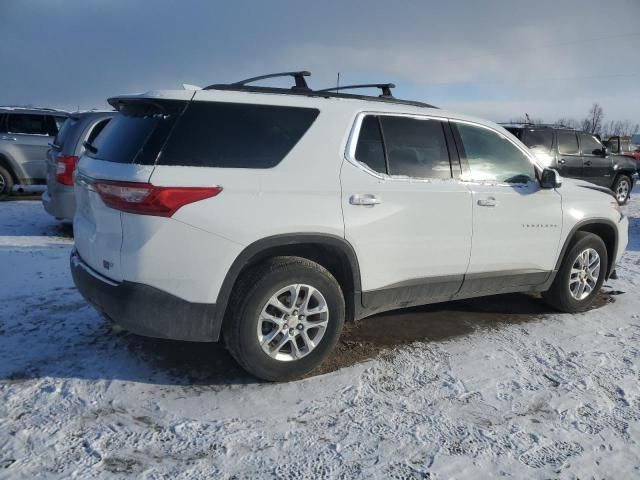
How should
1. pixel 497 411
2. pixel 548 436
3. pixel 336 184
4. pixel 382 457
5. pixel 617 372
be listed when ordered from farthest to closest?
pixel 617 372, pixel 336 184, pixel 497 411, pixel 548 436, pixel 382 457

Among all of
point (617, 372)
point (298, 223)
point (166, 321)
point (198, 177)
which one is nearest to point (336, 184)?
point (298, 223)

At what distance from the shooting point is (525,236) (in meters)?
4.36

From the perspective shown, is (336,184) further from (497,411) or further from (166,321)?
(497,411)

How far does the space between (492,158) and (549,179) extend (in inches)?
22.2

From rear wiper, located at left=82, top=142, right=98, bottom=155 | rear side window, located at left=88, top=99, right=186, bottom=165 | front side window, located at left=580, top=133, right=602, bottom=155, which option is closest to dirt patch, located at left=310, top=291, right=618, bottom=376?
rear side window, located at left=88, top=99, right=186, bottom=165

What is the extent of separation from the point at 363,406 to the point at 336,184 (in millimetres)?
1378

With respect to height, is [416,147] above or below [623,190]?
above

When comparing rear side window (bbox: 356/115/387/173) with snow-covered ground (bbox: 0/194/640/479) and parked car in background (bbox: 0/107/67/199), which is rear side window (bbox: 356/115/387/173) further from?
parked car in background (bbox: 0/107/67/199)

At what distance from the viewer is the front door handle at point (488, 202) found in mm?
4027

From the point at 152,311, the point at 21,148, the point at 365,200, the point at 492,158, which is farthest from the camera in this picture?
the point at 21,148

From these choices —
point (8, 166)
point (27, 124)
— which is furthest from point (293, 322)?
point (27, 124)

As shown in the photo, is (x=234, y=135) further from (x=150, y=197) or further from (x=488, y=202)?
(x=488, y=202)

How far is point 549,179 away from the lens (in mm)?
4422

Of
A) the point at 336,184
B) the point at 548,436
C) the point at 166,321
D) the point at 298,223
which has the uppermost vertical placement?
the point at 336,184
